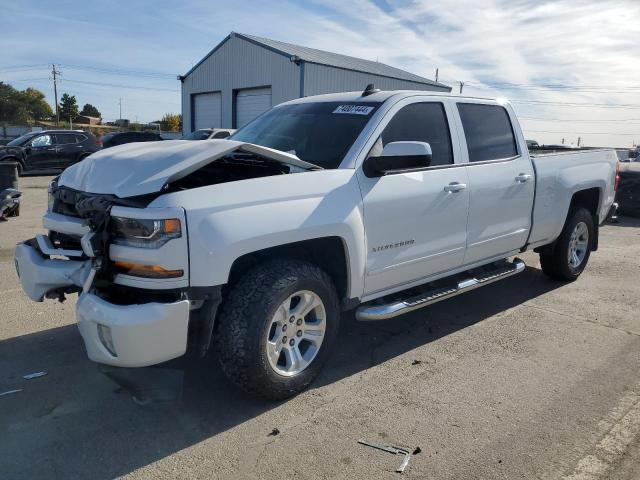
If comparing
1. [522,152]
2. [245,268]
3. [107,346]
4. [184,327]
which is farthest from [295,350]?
[522,152]

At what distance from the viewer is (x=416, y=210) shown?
4082 mm

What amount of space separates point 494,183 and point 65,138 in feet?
58.9

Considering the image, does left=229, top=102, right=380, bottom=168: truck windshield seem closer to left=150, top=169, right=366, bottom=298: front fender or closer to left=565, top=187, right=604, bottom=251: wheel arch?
left=150, top=169, right=366, bottom=298: front fender

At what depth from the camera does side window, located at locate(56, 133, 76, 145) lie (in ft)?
62.3

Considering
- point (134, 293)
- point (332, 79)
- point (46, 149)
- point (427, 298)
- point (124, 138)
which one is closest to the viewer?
point (134, 293)

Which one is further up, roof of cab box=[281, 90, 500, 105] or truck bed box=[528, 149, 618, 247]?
roof of cab box=[281, 90, 500, 105]

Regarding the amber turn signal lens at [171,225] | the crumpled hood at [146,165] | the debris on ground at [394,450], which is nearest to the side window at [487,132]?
the crumpled hood at [146,165]

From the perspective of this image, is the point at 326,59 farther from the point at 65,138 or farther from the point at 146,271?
the point at 146,271

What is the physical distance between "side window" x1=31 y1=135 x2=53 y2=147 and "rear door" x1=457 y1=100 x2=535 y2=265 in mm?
17231

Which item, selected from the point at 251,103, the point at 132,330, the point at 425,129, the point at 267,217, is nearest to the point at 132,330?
the point at 132,330

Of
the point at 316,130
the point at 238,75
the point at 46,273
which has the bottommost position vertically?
the point at 46,273

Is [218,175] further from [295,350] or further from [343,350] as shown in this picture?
[343,350]

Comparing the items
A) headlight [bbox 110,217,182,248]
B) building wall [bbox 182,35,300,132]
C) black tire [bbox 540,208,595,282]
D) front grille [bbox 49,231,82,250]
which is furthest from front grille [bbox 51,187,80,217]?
building wall [bbox 182,35,300,132]

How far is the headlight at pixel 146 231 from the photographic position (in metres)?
2.90
